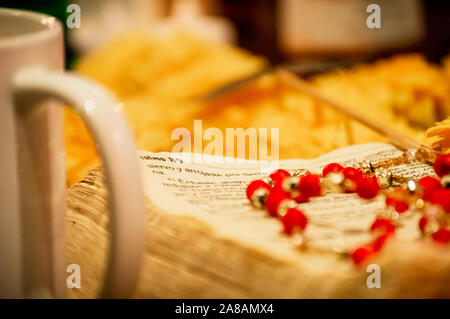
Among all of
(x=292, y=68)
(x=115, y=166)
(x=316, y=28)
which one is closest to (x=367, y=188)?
(x=115, y=166)

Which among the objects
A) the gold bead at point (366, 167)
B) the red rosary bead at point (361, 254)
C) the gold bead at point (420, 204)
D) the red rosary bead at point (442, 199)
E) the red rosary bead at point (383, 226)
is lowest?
the red rosary bead at point (361, 254)

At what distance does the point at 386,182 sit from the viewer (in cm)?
31

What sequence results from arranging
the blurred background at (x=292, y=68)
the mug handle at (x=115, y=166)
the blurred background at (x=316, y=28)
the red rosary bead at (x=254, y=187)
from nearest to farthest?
the mug handle at (x=115, y=166) → the red rosary bead at (x=254, y=187) → the blurred background at (x=292, y=68) → the blurred background at (x=316, y=28)

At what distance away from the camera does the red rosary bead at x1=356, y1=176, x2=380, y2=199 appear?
28cm

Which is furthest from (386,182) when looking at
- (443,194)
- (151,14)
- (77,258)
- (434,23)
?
(151,14)

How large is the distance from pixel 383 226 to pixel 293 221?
4 cm

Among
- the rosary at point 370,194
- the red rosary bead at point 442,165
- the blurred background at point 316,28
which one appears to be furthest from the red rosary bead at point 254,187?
the blurred background at point 316,28

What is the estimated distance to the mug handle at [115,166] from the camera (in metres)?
0.17

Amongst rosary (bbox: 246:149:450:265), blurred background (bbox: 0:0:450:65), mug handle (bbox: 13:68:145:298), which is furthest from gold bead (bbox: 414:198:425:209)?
blurred background (bbox: 0:0:450:65)

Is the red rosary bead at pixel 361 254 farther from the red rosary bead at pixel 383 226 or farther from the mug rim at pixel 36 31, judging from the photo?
the mug rim at pixel 36 31

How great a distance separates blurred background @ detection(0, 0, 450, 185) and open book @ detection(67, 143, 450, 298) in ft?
0.31

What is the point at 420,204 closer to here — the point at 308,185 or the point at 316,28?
the point at 308,185
